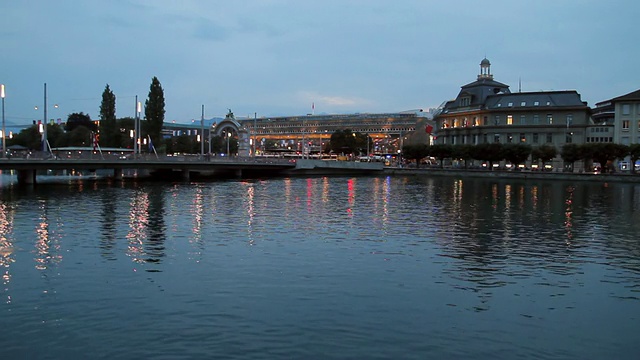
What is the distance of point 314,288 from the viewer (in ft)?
68.9

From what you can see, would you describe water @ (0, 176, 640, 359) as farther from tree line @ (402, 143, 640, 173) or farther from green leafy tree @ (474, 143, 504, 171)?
green leafy tree @ (474, 143, 504, 171)

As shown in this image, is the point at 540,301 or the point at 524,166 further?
the point at 524,166

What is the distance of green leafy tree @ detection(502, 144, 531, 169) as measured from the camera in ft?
399

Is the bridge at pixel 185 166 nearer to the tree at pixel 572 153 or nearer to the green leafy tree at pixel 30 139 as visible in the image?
the tree at pixel 572 153

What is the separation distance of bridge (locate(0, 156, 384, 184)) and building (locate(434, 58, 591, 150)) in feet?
92.5

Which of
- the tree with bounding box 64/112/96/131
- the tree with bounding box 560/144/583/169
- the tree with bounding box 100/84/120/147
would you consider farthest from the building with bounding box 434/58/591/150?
the tree with bounding box 64/112/96/131

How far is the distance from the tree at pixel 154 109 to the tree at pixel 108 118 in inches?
541

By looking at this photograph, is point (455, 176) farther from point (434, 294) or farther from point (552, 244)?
point (434, 294)

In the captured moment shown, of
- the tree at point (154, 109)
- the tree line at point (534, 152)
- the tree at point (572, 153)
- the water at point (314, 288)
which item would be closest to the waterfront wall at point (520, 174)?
the tree line at point (534, 152)

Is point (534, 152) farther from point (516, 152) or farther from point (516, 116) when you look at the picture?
point (516, 116)

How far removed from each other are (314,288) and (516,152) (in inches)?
4280

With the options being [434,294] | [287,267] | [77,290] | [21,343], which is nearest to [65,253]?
[77,290]

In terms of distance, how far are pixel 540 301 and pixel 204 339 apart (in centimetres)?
1124

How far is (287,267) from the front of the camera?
80.5 ft
